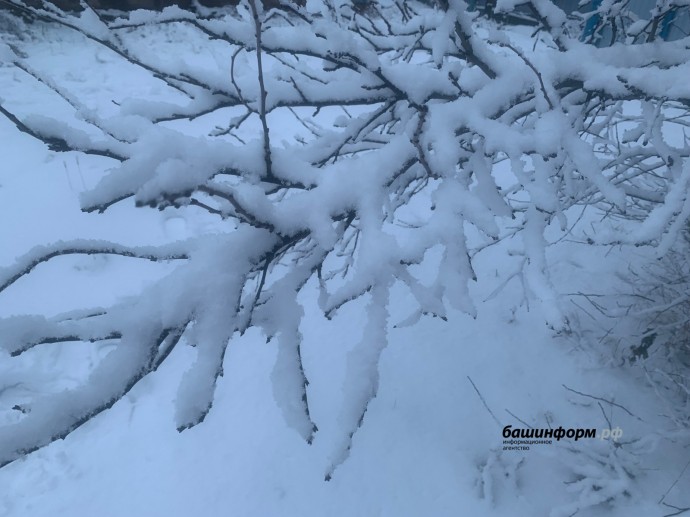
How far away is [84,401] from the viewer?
3.03ft

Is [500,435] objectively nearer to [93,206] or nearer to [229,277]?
[229,277]

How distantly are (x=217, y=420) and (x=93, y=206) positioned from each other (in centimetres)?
264

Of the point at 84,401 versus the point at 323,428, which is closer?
the point at 84,401

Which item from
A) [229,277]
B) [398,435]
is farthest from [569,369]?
[229,277]

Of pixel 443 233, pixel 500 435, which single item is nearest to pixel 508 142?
pixel 443 233

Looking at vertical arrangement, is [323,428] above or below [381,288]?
below

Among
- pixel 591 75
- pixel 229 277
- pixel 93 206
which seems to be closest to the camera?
pixel 93 206

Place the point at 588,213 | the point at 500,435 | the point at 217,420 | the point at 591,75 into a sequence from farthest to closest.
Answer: the point at 588,213
the point at 217,420
the point at 500,435
the point at 591,75

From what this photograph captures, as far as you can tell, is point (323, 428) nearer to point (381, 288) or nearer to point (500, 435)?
point (500, 435)

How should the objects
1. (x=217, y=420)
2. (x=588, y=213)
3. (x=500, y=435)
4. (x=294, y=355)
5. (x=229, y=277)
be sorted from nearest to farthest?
(x=229, y=277) → (x=294, y=355) → (x=500, y=435) → (x=217, y=420) → (x=588, y=213)

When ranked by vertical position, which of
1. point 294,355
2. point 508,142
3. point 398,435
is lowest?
point 398,435

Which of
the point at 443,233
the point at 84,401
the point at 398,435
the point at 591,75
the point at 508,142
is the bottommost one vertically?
the point at 398,435

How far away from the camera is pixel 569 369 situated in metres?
3.26

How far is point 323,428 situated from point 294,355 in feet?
6.77
